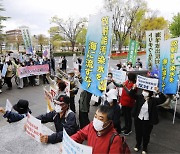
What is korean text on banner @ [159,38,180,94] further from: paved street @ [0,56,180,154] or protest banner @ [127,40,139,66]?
protest banner @ [127,40,139,66]

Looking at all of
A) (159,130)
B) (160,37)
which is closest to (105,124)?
(159,130)

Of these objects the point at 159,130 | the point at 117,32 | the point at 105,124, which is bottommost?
the point at 159,130

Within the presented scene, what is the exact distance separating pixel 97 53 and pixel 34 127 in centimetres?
250

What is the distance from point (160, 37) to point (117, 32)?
3654 centimetres

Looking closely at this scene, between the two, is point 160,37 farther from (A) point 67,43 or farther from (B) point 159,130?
(A) point 67,43

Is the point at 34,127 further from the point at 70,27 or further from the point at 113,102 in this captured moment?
the point at 70,27

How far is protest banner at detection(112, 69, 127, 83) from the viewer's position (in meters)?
6.07

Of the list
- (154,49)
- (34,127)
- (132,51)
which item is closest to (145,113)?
(34,127)

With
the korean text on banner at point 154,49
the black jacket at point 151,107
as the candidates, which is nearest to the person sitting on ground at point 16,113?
the black jacket at point 151,107

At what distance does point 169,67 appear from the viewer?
595 centimetres

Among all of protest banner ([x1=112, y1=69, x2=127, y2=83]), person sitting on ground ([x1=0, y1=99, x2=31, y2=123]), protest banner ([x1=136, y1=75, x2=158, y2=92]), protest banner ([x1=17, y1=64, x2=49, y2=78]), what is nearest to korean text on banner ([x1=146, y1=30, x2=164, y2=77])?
protest banner ([x1=112, y1=69, x2=127, y2=83])

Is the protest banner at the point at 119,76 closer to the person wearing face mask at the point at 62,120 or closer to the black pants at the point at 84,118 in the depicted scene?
the black pants at the point at 84,118

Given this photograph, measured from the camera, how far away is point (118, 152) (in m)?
2.16

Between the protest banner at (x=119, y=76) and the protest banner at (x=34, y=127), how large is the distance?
3647mm
